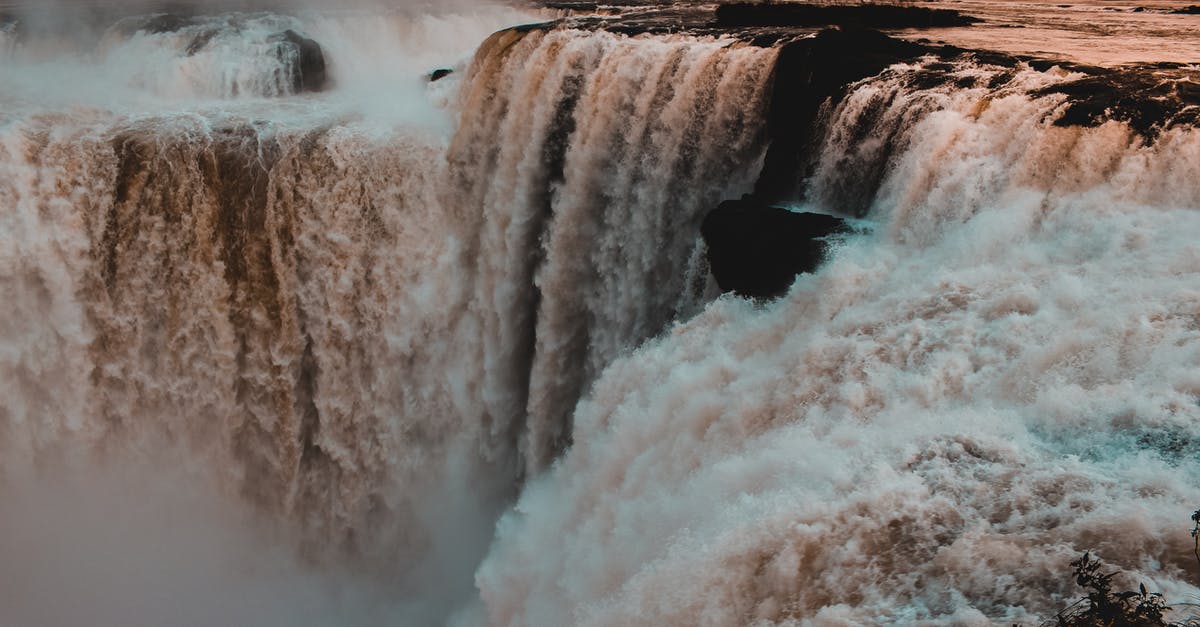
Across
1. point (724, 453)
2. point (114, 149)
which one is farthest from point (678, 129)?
point (114, 149)

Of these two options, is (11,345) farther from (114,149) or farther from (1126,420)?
(1126,420)

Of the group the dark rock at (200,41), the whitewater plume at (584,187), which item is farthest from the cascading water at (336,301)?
the dark rock at (200,41)

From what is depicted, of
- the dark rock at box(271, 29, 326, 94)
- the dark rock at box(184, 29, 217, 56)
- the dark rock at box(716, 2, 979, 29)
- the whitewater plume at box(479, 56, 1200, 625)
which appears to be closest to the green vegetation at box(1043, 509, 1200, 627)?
the whitewater plume at box(479, 56, 1200, 625)

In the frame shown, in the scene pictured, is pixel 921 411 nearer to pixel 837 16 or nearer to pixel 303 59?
pixel 837 16

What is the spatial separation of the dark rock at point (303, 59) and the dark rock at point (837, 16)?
629cm

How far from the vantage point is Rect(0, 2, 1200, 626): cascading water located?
5941 mm

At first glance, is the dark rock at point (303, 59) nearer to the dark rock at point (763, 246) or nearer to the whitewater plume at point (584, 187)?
the whitewater plume at point (584, 187)

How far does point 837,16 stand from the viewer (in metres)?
13.2

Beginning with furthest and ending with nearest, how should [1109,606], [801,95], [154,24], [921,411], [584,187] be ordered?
1. [154,24]
2. [584,187]
3. [801,95]
4. [921,411]
5. [1109,606]

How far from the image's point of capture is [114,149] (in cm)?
1062

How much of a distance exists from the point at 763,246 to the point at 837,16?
24.6ft

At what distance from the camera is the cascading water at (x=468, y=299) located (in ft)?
19.5

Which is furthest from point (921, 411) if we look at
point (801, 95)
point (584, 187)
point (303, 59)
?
point (303, 59)

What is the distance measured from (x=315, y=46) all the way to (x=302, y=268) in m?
5.57
